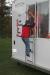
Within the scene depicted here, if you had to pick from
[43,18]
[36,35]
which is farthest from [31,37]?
[43,18]

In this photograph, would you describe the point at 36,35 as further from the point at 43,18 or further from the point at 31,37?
the point at 43,18

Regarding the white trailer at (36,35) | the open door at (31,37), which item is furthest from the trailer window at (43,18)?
the open door at (31,37)

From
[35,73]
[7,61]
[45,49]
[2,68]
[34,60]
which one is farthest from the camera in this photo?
[7,61]

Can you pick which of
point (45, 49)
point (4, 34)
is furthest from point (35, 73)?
point (4, 34)

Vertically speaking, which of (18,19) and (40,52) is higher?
(18,19)

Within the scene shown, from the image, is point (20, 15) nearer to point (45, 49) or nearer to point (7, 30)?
point (45, 49)

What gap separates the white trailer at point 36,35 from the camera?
9.12 meters

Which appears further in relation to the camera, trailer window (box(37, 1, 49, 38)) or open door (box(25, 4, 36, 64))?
open door (box(25, 4, 36, 64))

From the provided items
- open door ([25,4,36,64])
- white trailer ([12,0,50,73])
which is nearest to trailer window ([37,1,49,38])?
white trailer ([12,0,50,73])

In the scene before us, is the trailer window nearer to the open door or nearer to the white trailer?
the white trailer

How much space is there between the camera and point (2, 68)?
11891mm

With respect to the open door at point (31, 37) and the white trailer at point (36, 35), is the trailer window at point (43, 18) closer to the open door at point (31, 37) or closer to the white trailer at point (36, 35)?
the white trailer at point (36, 35)

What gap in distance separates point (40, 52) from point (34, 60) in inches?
19.1

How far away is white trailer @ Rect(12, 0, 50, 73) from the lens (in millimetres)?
9124
